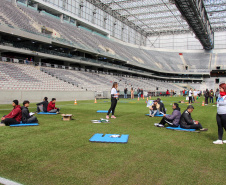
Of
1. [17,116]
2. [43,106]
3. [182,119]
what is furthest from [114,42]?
[182,119]

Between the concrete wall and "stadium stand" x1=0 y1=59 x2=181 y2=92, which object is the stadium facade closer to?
"stadium stand" x1=0 y1=59 x2=181 y2=92

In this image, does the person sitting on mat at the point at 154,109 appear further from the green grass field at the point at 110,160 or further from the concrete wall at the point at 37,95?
the concrete wall at the point at 37,95

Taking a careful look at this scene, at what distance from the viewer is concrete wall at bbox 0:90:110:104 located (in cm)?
2016

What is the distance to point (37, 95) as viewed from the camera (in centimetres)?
2283

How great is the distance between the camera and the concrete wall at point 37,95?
66.1ft

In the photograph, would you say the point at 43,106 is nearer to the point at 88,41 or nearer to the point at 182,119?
the point at 182,119

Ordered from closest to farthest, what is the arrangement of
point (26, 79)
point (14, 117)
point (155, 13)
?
1. point (14, 117)
2. point (26, 79)
3. point (155, 13)

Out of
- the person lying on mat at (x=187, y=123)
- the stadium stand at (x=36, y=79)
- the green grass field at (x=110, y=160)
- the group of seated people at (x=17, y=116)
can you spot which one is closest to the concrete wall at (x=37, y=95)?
the stadium stand at (x=36, y=79)

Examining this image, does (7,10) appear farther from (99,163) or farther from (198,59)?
(198,59)

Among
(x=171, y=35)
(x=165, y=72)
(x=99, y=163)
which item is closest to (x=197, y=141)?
(x=99, y=163)

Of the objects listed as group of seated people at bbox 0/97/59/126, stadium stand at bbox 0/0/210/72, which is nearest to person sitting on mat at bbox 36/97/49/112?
group of seated people at bbox 0/97/59/126

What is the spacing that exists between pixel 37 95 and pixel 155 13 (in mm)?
51497

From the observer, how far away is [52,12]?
51.1m

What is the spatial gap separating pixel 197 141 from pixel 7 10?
130 feet
